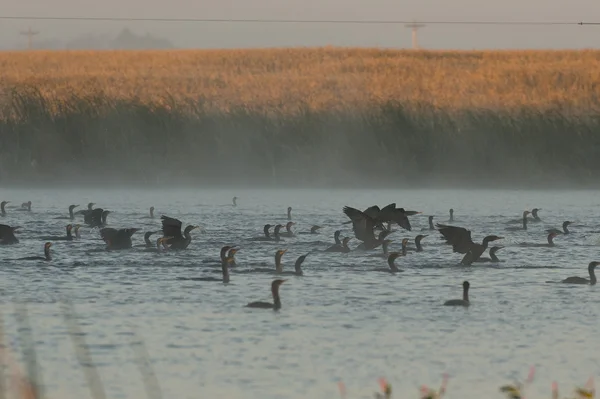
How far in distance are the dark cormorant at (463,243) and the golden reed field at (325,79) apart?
18.8 m

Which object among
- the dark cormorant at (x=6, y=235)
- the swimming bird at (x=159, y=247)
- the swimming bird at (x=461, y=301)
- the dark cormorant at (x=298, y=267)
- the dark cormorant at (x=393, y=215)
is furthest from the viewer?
the dark cormorant at (x=6, y=235)

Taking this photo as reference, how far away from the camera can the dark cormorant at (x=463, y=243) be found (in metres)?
20.0

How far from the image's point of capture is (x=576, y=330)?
13.6 meters

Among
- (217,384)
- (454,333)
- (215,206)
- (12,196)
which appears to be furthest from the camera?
(12,196)

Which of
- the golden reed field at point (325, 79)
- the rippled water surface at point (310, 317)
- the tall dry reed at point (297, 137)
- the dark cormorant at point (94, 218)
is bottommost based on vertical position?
the rippled water surface at point (310, 317)

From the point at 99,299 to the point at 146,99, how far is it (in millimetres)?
24294

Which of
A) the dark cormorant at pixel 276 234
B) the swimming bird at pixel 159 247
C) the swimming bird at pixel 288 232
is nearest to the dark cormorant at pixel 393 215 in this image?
the dark cormorant at pixel 276 234

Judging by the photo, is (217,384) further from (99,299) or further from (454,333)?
(99,299)

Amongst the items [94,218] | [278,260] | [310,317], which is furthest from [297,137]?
[310,317]

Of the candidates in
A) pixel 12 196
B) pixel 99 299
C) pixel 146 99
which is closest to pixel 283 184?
pixel 146 99

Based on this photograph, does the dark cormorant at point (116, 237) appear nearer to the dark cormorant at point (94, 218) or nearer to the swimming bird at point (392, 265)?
the dark cormorant at point (94, 218)

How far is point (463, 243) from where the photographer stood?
20.2 meters

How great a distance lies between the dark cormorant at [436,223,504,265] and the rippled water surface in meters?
0.23

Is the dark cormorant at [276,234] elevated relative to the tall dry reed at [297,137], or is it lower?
lower
